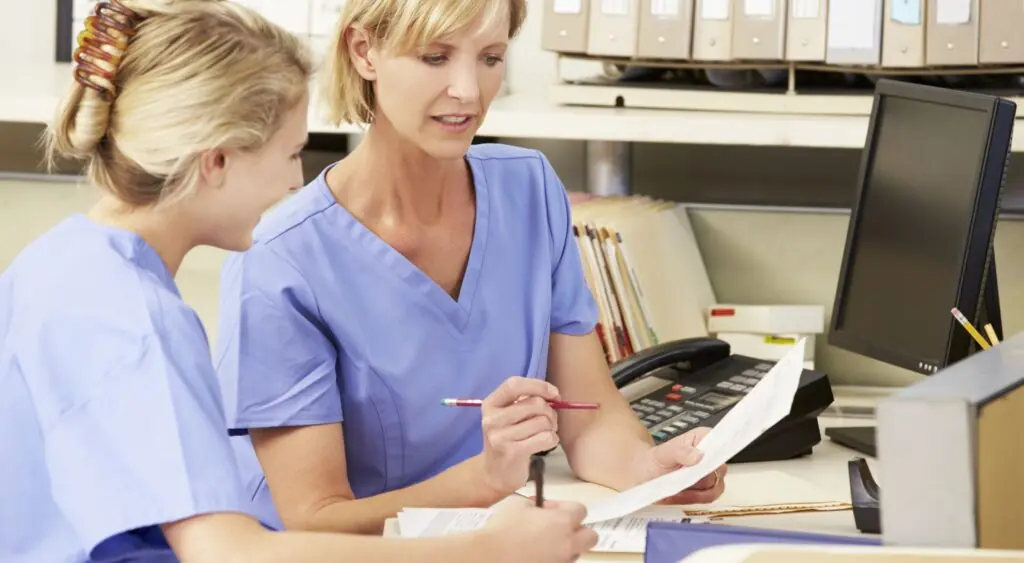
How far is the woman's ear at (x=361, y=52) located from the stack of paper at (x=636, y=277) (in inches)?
24.0

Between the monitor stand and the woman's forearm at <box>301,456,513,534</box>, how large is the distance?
0.50 metres

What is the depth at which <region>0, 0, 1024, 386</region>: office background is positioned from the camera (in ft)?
7.58

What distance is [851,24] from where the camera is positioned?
212cm

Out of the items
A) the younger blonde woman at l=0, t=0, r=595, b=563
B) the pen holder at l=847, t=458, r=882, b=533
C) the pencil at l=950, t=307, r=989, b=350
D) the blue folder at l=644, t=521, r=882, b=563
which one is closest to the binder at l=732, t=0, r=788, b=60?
the pencil at l=950, t=307, r=989, b=350

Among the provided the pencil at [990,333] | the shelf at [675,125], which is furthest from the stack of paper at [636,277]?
the pencil at [990,333]

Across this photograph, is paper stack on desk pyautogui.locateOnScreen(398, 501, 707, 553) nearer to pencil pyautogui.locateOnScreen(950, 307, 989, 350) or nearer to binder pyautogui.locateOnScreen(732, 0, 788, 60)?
pencil pyautogui.locateOnScreen(950, 307, 989, 350)

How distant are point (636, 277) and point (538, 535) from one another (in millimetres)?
987

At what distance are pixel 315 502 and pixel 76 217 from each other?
41 centimetres

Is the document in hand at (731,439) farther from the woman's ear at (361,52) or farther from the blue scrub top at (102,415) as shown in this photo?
the woman's ear at (361,52)

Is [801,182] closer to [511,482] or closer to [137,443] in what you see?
[511,482]

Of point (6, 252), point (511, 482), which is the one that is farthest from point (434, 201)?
point (6, 252)

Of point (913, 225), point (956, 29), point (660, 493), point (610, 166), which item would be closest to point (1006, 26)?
point (956, 29)

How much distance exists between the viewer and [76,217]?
126 cm

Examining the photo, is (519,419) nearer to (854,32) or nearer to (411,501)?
(411,501)
